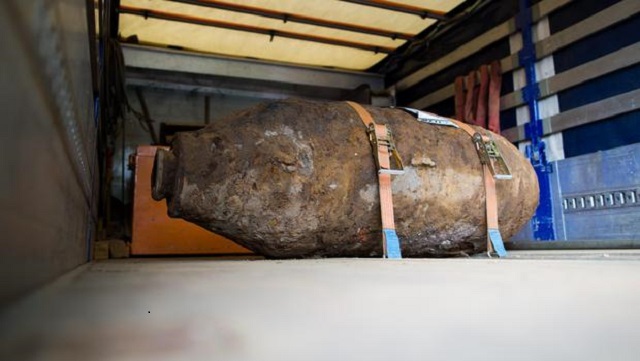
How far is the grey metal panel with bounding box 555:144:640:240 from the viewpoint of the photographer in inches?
90.9

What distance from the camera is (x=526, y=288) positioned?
0.57 meters

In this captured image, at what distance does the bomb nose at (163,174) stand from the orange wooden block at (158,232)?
1.28 m

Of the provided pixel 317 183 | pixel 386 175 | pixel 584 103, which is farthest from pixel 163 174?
pixel 584 103

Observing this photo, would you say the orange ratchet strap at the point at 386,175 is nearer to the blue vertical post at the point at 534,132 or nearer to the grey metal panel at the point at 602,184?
the grey metal panel at the point at 602,184

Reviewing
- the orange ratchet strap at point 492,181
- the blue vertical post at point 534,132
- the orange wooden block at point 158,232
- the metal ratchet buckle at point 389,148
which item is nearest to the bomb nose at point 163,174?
the metal ratchet buckle at point 389,148

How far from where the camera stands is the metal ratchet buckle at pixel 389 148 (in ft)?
5.22

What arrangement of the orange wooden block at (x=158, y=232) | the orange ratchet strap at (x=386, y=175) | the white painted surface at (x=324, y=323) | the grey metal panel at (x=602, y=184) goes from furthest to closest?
the orange wooden block at (x=158, y=232), the grey metal panel at (x=602, y=184), the orange ratchet strap at (x=386, y=175), the white painted surface at (x=324, y=323)

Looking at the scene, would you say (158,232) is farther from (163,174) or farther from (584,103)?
(584,103)

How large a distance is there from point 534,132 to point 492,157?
1224mm

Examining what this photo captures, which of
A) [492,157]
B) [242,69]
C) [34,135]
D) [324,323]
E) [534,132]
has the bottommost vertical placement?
[324,323]

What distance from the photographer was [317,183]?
153 cm

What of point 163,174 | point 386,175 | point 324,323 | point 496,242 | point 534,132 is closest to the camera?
point 324,323

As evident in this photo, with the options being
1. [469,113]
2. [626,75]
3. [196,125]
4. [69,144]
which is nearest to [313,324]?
[69,144]

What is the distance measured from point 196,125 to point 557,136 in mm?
2866
